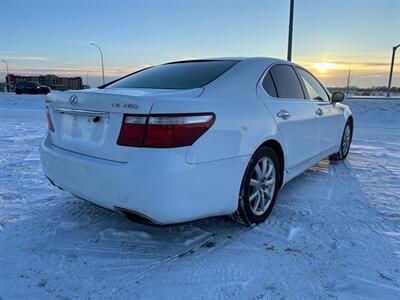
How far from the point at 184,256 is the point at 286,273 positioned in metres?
0.76

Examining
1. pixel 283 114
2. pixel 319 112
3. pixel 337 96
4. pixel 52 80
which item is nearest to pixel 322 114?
pixel 319 112

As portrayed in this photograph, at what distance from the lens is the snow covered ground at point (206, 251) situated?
2.08 metres

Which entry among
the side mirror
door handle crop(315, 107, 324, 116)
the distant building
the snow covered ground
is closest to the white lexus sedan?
the snow covered ground

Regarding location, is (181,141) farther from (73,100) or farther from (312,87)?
(312,87)

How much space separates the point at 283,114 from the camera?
3.11m

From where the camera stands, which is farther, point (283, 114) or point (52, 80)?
point (52, 80)

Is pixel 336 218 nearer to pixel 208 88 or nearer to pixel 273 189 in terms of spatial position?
pixel 273 189

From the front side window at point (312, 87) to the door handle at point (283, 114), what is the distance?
95cm

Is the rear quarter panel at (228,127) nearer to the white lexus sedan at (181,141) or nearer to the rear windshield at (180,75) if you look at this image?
the white lexus sedan at (181,141)

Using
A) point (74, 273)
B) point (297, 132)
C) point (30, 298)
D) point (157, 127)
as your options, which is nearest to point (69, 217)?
point (74, 273)

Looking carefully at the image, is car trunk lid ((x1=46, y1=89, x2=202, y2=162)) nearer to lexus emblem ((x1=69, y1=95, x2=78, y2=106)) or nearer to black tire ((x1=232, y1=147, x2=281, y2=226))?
lexus emblem ((x1=69, y1=95, x2=78, y2=106))

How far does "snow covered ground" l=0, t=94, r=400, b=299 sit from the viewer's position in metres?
2.08

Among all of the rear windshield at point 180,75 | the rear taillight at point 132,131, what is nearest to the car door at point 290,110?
the rear windshield at point 180,75

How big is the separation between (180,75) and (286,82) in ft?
4.01
